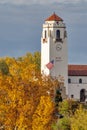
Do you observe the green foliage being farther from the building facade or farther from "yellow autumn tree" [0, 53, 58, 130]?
the building facade

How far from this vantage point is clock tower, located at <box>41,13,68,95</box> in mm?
143750

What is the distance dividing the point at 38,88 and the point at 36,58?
223ft

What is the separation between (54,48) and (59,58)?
5.58 ft

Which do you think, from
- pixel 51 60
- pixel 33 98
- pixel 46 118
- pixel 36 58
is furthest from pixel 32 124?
pixel 36 58

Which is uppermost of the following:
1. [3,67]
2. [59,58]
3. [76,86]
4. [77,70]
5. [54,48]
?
[54,48]

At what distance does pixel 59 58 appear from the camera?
5714 inches

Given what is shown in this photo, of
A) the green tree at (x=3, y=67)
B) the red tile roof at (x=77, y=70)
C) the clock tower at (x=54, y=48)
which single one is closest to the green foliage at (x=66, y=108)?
the clock tower at (x=54, y=48)

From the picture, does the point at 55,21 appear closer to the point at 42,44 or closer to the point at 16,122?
the point at 42,44

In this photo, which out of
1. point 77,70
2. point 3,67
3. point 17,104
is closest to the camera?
point 17,104

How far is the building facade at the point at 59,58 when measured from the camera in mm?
143850

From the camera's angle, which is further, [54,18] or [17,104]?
→ [54,18]

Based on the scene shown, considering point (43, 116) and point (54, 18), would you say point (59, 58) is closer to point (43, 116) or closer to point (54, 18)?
point (54, 18)

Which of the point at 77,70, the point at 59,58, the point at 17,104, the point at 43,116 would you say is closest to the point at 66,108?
the point at 17,104

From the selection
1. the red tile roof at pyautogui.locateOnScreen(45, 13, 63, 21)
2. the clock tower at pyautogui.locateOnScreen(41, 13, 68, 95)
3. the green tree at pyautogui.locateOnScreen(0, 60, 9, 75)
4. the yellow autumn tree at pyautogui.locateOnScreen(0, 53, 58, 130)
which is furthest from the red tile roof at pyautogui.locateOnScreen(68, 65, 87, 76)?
the yellow autumn tree at pyautogui.locateOnScreen(0, 53, 58, 130)
